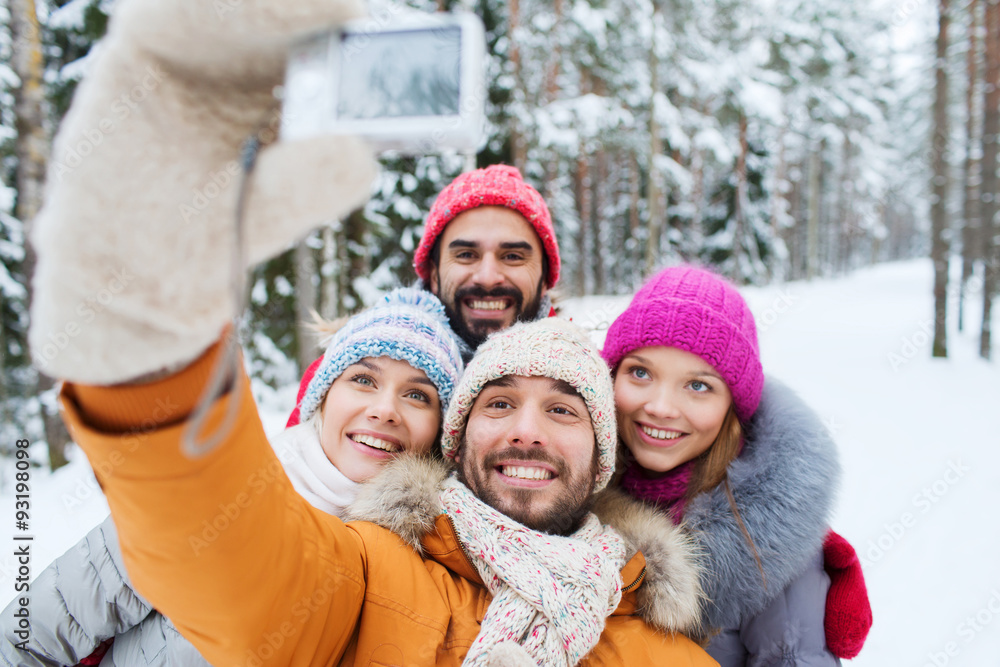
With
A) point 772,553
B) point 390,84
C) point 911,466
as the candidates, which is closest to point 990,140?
point 911,466

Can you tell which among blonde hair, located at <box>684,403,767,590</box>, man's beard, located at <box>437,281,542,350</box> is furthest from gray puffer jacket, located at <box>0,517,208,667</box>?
blonde hair, located at <box>684,403,767,590</box>

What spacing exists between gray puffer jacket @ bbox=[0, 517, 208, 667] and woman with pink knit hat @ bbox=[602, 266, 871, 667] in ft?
6.00

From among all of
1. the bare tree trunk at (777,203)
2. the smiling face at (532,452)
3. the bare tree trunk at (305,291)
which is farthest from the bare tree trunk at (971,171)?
the smiling face at (532,452)

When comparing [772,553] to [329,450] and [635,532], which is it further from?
[329,450]

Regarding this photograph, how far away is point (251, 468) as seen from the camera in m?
0.93

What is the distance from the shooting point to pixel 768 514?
1.99m

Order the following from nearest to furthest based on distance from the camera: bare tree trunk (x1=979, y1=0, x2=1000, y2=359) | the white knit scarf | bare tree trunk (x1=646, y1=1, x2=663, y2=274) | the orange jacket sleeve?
the orange jacket sleeve → the white knit scarf → bare tree trunk (x1=979, y1=0, x2=1000, y2=359) → bare tree trunk (x1=646, y1=1, x2=663, y2=274)

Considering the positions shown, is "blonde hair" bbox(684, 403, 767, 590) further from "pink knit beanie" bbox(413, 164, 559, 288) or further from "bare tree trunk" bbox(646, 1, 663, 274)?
"bare tree trunk" bbox(646, 1, 663, 274)

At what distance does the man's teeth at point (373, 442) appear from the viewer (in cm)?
203

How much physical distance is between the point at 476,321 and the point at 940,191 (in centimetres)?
1235

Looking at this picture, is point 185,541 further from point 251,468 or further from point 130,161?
point 130,161

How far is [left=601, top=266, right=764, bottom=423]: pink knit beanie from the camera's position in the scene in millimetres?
2166

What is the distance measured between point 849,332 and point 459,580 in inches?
583

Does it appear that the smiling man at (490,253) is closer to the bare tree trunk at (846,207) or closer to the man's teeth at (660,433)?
the man's teeth at (660,433)
